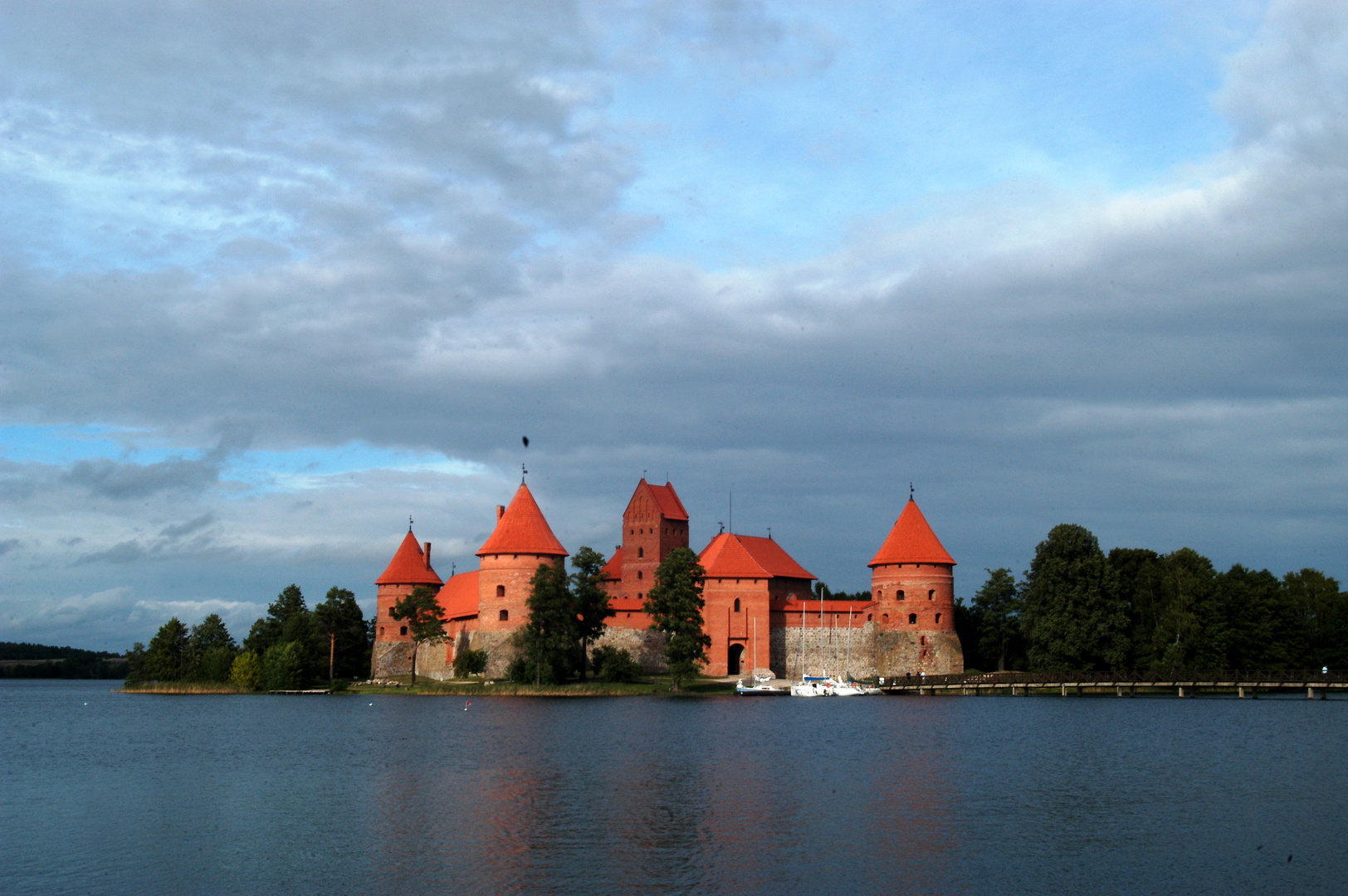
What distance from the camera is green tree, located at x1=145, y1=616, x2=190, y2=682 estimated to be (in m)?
59.3

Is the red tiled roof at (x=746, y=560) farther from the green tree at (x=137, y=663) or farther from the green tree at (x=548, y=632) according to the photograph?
the green tree at (x=137, y=663)

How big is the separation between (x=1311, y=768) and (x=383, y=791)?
740 inches

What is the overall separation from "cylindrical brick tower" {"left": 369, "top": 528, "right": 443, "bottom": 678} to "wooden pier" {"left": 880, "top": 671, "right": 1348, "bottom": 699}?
24.9 meters

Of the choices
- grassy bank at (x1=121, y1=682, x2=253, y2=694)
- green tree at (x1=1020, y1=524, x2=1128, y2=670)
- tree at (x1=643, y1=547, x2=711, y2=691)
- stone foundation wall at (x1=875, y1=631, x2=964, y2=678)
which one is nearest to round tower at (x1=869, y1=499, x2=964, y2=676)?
stone foundation wall at (x1=875, y1=631, x2=964, y2=678)

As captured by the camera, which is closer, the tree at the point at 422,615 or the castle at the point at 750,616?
the castle at the point at 750,616

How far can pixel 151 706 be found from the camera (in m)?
49.1

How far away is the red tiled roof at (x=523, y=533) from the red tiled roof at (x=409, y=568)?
10236 millimetres

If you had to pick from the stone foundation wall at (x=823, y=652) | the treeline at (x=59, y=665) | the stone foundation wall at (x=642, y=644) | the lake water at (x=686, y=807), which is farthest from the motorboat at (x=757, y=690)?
the treeline at (x=59, y=665)

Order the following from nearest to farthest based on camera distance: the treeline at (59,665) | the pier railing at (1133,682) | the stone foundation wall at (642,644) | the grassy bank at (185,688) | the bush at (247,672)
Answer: the pier railing at (1133,682)
the stone foundation wall at (642,644)
the bush at (247,672)
the grassy bank at (185,688)
the treeline at (59,665)

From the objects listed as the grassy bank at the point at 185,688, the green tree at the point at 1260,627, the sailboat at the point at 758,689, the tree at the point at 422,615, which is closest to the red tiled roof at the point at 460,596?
the tree at the point at 422,615

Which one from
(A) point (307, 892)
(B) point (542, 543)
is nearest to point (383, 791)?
(A) point (307, 892)

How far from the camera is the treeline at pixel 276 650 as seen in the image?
5466cm

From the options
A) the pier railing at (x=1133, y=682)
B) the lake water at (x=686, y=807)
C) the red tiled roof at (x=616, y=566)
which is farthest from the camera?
the red tiled roof at (x=616, y=566)

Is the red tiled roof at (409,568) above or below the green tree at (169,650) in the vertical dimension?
above
